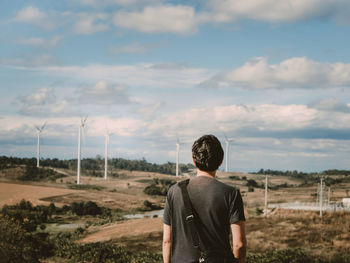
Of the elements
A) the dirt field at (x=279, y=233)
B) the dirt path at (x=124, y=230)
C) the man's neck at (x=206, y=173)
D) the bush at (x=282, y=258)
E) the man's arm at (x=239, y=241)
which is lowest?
the dirt path at (x=124, y=230)

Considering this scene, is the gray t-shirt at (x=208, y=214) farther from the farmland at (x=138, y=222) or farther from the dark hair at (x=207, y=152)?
the farmland at (x=138, y=222)

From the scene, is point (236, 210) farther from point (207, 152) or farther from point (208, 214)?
point (207, 152)

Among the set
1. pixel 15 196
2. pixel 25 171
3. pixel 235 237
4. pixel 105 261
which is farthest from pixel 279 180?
pixel 235 237

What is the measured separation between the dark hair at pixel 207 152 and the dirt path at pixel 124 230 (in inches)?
1608

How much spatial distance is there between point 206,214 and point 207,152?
0.68 meters

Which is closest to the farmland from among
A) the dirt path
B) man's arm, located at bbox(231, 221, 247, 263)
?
the dirt path

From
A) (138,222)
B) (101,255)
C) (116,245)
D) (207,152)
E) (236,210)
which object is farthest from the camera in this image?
(138,222)

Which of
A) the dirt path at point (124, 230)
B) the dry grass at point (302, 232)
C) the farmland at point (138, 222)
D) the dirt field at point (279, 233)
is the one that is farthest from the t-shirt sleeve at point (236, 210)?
the dirt path at point (124, 230)

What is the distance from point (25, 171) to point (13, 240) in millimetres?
82353

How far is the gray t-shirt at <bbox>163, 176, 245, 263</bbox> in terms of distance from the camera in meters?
4.68

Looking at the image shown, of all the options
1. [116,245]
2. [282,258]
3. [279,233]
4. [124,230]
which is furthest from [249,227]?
[282,258]

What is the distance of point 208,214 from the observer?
469 cm

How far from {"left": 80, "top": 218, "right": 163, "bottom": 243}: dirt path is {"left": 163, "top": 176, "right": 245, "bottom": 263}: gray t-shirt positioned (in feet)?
133

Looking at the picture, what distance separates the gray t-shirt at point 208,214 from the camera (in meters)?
4.68
